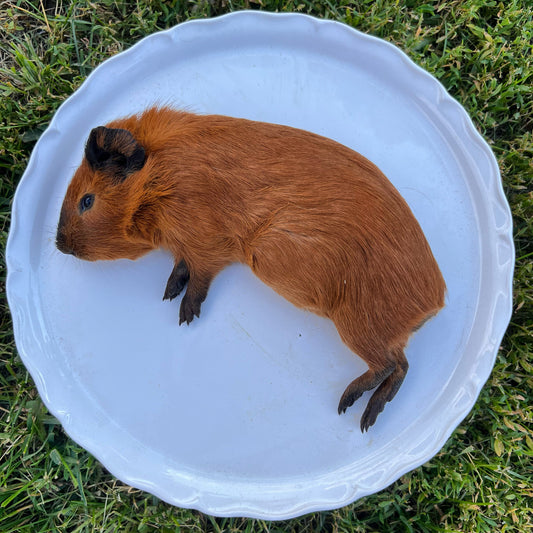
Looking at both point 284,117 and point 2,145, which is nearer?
point 284,117

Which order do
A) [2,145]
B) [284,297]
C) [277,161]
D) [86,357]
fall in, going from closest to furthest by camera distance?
[277,161], [284,297], [86,357], [2,145]

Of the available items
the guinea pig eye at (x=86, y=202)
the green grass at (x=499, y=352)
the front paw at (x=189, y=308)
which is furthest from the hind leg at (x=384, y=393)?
the guinea pig eye at (x=86, y=202)

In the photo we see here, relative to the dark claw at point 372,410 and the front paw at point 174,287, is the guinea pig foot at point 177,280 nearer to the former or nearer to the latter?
the front paw at point 174,287

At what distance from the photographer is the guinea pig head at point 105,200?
230cm

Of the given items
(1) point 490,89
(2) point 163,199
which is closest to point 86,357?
(2) point 163,199

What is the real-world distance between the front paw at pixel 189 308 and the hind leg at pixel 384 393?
1.17m

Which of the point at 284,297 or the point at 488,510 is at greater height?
the point at 284,297

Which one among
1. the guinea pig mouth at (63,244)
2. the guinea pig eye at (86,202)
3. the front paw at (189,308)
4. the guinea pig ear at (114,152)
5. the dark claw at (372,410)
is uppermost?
the guinea pig ear at (114,152)

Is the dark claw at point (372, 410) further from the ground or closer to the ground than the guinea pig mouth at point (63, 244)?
closer to the ground

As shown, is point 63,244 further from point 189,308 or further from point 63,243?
point 189,308

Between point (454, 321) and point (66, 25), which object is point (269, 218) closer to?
point (454, 321)

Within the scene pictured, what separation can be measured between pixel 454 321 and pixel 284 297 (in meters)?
1.09

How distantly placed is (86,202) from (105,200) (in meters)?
0.15

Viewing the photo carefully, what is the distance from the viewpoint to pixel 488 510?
2855 mm
